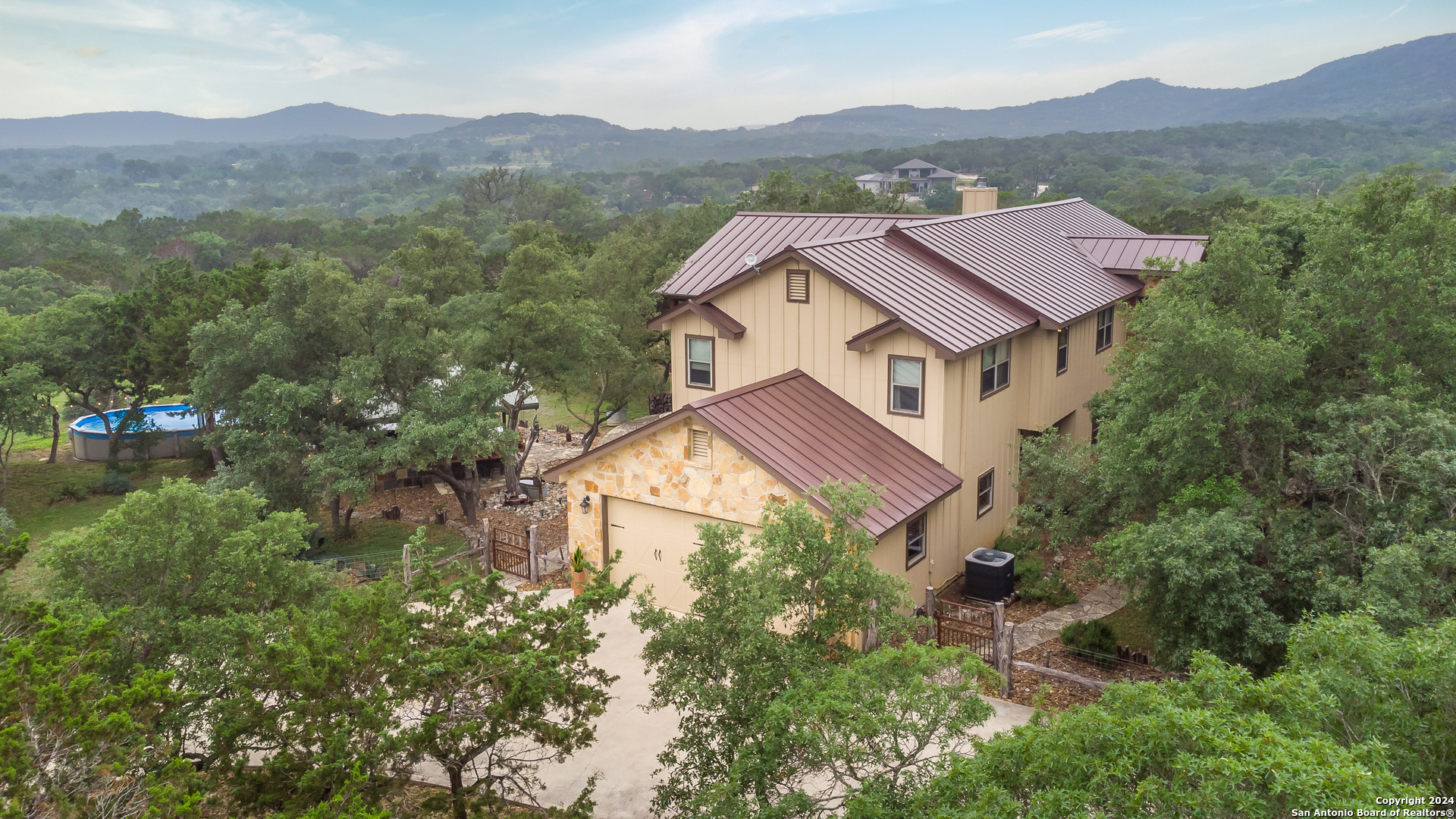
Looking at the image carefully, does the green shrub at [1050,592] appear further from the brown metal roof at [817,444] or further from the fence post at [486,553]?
the fence post at [486,553]

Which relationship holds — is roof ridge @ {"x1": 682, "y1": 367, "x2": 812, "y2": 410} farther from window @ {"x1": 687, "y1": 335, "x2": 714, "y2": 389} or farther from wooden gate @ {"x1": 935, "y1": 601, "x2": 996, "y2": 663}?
wooden gate @ {"x1": 935, "y1": 601, "x2": 996, "y2": 663}

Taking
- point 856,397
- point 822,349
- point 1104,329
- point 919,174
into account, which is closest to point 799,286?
point 822,349

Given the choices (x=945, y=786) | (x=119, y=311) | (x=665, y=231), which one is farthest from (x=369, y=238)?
(x=945, y=786)

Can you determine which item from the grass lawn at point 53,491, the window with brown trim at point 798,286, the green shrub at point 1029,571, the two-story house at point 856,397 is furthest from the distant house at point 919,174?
the green shrub at point 1029,571

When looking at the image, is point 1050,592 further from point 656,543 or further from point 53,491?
point 53,491

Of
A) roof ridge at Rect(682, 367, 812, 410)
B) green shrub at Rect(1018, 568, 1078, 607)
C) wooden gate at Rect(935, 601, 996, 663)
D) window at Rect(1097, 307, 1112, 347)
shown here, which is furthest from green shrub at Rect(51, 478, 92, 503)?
window at Rect(1097, 307, 1112, 347)

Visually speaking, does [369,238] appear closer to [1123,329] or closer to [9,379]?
[9,379]
